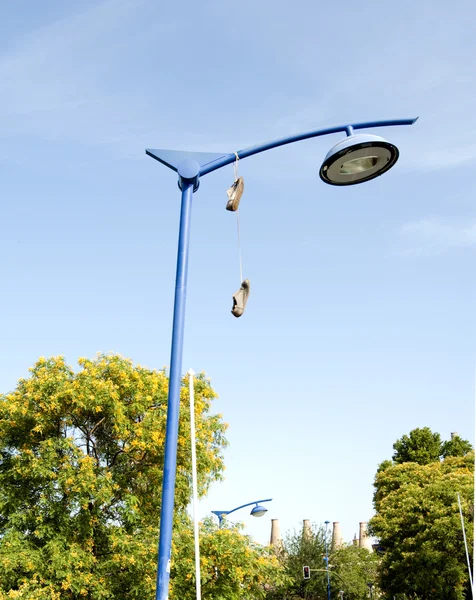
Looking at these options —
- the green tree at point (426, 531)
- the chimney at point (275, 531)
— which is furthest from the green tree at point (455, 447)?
the chimney at point (275, 531)

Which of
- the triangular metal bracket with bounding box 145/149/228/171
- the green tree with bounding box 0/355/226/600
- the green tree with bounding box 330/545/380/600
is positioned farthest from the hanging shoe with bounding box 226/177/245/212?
the green tree with bounding box 330/545/380/600

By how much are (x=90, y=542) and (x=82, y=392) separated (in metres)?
3.97

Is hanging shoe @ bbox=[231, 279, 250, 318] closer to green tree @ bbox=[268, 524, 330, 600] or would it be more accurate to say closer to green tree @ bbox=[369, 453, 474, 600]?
green tree @ bbox=[369, 453, 474, 600]

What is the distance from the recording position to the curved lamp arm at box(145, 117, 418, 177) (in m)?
7.46

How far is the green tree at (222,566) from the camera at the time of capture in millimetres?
16906

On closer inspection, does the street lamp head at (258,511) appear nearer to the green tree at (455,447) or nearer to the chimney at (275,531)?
the green tree at (455,447)

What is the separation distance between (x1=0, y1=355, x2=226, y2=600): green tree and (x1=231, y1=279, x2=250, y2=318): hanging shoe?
11573mm

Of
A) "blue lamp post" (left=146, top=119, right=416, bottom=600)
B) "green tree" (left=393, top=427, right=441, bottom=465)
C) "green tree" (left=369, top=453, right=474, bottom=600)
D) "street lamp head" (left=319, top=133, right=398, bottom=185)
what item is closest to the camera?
"blue lamp post" (left=146, top=119, right=416, bottom=600)

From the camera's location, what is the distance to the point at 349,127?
7582mm

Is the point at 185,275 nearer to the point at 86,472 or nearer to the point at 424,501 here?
the point at 86,472

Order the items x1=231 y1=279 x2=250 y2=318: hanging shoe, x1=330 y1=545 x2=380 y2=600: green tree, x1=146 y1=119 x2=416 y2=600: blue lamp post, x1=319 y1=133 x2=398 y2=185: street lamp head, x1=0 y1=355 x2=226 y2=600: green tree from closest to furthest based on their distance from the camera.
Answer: x1=146 y1=119 x2=416 y2=600: blue lamp post → x1=231 y1=279 x2=250 y2=318: hanging shoe → x1=319 y1=133 x2=398 y2=185: street lamp head → x1=0 y1=355 x2=226 y2=600: green tree → x1=330 y1=545 x2=380 y2=600: green tree

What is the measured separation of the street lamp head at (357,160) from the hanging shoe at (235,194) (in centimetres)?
91

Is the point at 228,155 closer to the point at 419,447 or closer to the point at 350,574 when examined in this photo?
the point at 419,447

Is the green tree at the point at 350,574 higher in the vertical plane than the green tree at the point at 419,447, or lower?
lower
